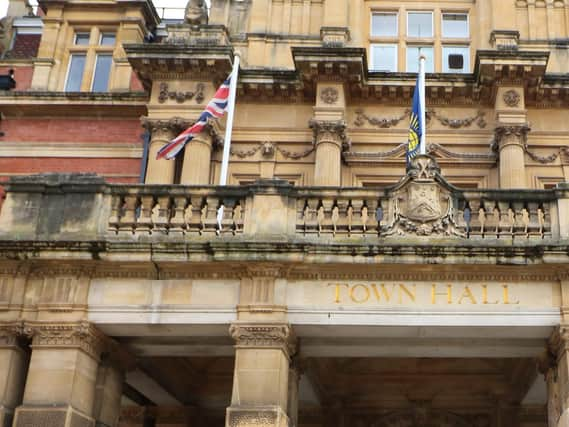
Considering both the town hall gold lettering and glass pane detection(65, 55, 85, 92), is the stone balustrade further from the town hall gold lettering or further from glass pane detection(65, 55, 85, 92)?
glass pane detection(65, 55, 85, 92)

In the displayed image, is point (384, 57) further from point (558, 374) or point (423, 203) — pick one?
point (558, 374)

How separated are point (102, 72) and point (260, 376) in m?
17.5

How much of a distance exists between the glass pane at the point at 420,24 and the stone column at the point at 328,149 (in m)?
4.84

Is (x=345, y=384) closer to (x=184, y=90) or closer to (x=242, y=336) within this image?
(x=242, y=336)

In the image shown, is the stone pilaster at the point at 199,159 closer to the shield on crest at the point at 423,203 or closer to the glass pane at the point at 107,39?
the glass pane at the point at 107,39

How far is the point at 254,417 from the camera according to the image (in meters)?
12.9

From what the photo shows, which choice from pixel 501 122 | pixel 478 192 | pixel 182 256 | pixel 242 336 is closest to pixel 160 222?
pixel 182 256

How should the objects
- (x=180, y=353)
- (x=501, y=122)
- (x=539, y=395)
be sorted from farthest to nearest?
(x=501, y=122)
(x=539, y=395)
(x=180, y=353)

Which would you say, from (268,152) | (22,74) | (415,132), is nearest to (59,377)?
(415,132)

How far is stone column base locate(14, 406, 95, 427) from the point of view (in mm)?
13047

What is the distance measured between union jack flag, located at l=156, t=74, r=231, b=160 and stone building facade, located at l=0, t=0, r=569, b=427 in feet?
8.35

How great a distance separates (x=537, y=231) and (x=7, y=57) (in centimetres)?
2171

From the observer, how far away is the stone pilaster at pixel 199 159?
23.0 meters

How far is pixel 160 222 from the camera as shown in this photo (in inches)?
568
